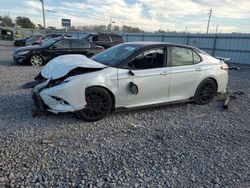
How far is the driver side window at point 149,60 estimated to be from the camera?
4711 millimetres

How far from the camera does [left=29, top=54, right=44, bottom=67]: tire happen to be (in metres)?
10.9

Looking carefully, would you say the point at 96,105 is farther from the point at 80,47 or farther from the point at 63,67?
the point at 80,47

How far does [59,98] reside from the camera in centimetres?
409

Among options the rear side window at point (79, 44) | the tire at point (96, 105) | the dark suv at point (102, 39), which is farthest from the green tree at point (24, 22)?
the tire at point (96, 105)

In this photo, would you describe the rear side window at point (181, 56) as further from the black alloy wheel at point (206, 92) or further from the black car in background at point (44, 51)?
the black car in background at point (44, 51)

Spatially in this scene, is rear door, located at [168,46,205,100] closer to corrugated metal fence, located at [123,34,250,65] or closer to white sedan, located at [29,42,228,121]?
white sedan, located at [29,42,228,121]

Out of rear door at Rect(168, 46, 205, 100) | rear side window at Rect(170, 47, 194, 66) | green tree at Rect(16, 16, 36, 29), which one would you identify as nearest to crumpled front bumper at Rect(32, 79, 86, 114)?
rear door at Rect(168, 46, 205, 100)

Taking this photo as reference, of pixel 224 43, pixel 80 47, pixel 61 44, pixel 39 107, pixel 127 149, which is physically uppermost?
pixel 224 43

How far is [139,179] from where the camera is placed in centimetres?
284

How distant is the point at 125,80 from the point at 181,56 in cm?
156

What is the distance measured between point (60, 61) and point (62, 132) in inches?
62.9

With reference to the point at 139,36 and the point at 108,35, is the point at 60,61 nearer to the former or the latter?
the point at 108,35

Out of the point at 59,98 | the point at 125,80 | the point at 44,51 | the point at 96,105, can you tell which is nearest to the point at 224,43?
the point at 44,51

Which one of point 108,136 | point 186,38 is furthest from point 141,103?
point 186,38
